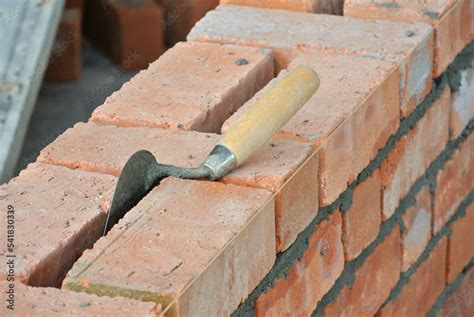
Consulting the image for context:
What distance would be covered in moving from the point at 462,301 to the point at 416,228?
0.46 meters

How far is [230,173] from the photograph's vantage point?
2168mm

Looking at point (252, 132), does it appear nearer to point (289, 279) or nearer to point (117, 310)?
point (289, 279)

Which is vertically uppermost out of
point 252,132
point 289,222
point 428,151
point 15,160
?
point 252,132

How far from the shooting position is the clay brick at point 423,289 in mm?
2842

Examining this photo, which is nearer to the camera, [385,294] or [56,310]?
[56,310]

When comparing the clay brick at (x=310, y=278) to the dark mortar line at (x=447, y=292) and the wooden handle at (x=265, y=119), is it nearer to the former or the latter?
the wooden handle at (x=265, y=119)

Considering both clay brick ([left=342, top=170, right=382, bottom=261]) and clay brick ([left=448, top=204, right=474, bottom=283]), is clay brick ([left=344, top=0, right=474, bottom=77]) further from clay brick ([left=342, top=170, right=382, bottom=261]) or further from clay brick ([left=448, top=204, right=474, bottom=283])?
clay brick ([left=448, top=204, right=474, bottom=283])

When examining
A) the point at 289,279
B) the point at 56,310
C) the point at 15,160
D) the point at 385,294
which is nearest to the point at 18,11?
Result: the point at 15,160

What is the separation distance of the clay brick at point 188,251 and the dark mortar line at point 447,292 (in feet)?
3.38

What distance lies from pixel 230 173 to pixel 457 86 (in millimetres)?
962

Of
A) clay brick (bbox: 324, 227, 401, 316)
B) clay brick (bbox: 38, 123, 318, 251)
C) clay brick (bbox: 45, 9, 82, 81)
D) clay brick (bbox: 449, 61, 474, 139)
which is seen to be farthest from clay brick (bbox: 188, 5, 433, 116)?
clay brick (bbox: 45, 9, 82, 81)

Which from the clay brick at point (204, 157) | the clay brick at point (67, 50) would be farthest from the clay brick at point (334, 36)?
the clay brick at point (67, 50)

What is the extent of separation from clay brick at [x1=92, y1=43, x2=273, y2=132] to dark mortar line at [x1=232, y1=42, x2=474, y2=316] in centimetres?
30

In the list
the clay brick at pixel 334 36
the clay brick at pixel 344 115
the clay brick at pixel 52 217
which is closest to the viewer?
the clay brick at pixel 52 217
